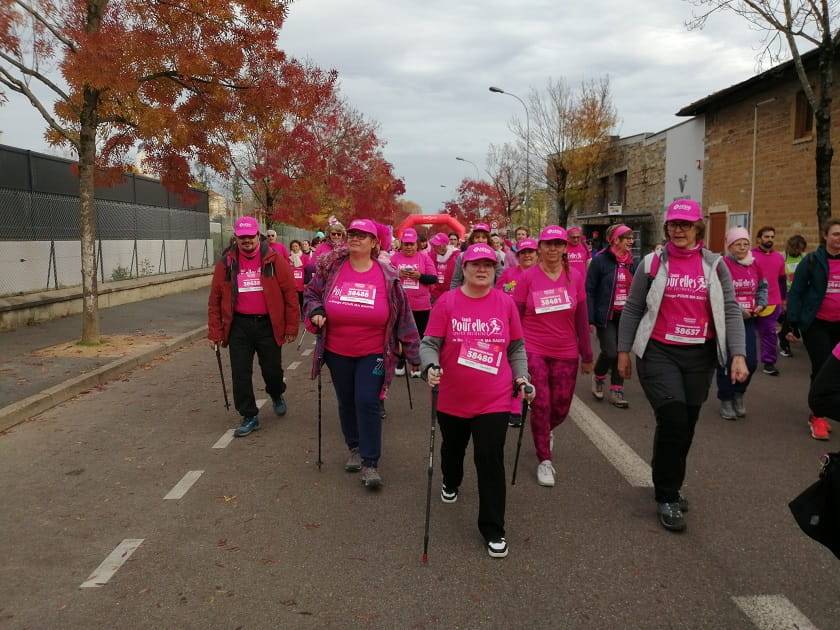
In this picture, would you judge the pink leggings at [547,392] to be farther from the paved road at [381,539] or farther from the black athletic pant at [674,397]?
the black athletic pant at [674,397]

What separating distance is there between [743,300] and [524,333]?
10.3ft

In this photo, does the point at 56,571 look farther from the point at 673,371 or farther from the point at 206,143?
the point at 206,143

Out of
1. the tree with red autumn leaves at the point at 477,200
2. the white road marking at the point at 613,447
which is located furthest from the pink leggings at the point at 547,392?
the tree with red autumn leaves at the point at 477,200

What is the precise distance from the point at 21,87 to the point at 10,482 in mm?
7428

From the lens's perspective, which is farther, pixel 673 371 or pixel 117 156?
pixel 117 156

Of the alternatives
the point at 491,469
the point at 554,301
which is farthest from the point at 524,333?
the point at 491,469

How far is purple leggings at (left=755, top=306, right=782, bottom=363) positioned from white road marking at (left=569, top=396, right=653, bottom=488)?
2544mm

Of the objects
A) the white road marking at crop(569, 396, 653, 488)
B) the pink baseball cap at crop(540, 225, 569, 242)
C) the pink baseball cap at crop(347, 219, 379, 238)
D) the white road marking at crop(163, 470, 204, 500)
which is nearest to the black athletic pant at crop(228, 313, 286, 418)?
the white road marking at crop(163, 470, 204, 500)

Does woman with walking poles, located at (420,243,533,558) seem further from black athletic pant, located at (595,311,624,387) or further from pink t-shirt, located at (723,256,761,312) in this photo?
pink t-shirt, located at (723,256,761,312)

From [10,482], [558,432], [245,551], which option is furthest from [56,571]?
[558,432]

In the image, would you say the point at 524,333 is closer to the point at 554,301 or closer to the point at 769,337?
the point at 554,301

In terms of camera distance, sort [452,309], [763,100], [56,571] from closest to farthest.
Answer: [56,571] → [452,309] → [763,100]

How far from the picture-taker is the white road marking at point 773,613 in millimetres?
2990

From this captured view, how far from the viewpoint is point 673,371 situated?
419cm
